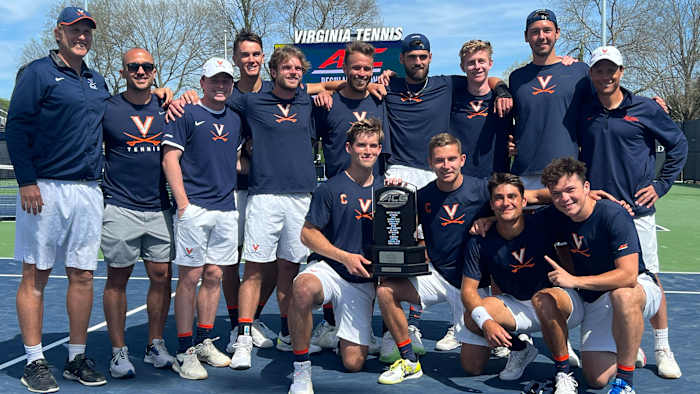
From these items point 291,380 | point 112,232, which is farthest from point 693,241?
point 112,232

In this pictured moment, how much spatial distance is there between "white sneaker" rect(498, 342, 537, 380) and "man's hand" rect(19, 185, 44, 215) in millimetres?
3368

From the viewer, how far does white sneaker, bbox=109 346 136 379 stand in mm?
4734

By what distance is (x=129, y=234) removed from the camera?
15.8 feet

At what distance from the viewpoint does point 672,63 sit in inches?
1622

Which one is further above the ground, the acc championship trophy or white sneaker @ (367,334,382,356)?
the acc championship trophy

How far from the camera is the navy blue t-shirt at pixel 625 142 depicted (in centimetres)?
484

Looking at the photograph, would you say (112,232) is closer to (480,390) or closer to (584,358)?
(480,390)

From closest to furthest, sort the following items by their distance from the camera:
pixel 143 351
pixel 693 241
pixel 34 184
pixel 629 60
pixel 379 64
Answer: pixel 34 184 < pixel 143 351 < pixel 693 241 < pixel 379 64 < pixel 629 60

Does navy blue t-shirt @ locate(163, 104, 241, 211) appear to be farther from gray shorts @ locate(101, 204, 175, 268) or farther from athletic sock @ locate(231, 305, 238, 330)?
athletic sock @ locate(231, 305, 238, 330)

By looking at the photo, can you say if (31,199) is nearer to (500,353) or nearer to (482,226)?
(482,226)

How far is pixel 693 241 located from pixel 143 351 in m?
10.0

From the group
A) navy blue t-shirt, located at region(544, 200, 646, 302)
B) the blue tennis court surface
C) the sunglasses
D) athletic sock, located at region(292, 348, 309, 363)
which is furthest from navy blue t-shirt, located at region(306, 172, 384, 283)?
the sunglasses

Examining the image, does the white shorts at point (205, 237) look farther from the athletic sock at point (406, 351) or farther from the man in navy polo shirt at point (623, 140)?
the man in navy polo shirt at point (623, 140)

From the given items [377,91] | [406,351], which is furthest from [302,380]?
Result: [377,91]
